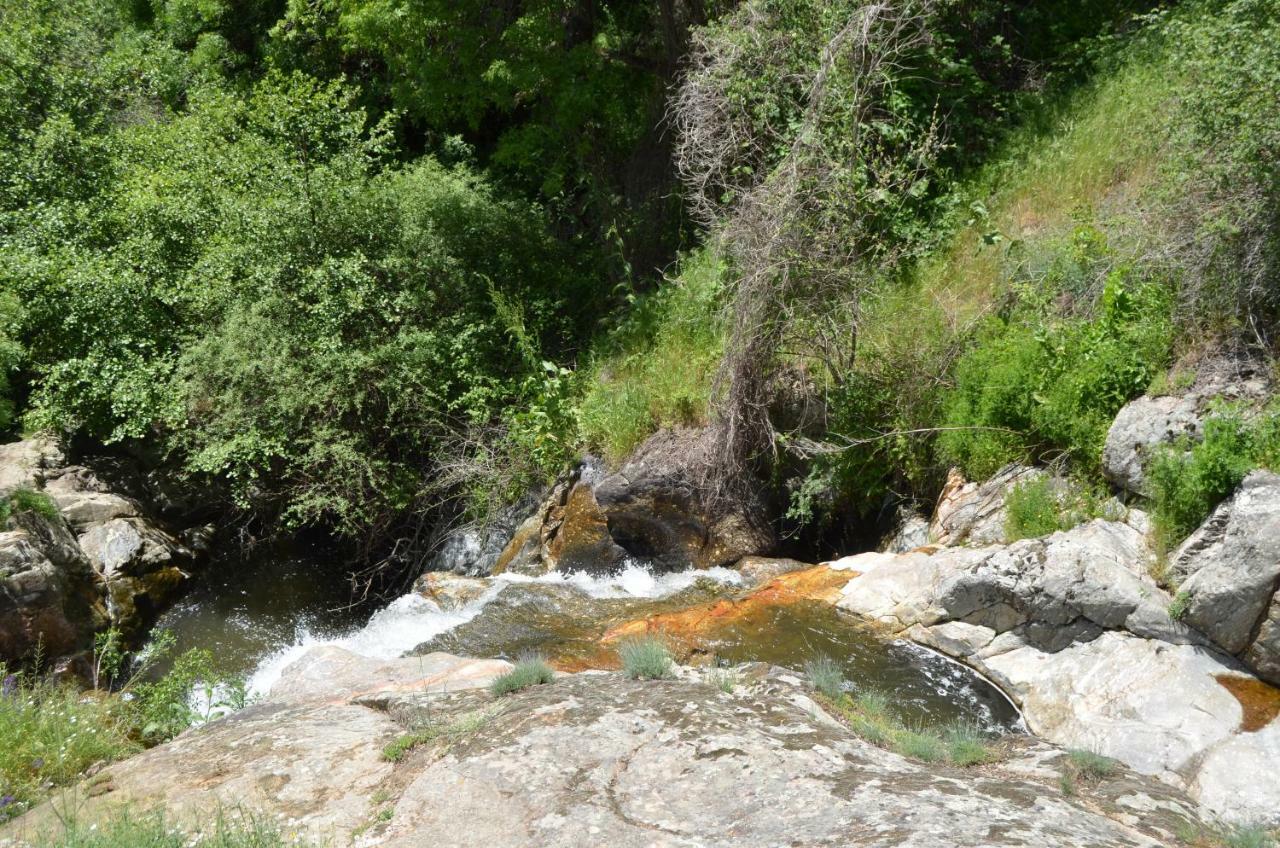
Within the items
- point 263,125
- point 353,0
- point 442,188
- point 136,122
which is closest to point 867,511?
point 442,188

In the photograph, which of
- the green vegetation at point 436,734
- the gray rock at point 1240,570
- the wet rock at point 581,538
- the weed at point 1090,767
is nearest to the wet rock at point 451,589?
the wet rock at point 581,538

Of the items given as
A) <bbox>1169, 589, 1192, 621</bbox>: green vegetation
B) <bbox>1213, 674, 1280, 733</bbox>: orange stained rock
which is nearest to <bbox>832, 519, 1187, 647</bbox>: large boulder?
<bbox>1169, 589, 1192, 621</bbox>: green vegetation

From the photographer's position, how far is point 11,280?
35.2 ft

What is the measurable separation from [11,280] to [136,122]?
5483 mm

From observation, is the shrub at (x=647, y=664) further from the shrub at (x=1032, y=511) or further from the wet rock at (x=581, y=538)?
the wet rock at (x=581, y=538)

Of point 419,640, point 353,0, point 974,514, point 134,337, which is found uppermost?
point 353,0

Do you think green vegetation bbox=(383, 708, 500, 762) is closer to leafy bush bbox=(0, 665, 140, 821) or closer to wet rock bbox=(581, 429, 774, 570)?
leafy bush bbox=(0, 665, 140, 821)

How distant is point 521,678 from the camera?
5.54 m

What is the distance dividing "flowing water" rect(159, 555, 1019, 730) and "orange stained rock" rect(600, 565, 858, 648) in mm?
131

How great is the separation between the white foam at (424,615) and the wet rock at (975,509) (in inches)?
79.9

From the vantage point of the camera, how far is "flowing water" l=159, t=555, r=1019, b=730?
6.78 meters

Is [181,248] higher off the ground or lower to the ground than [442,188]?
lower

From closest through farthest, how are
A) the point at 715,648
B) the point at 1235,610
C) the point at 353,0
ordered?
1. the point at 1235,610
2. the point at 715,648
3. the point at 353,0

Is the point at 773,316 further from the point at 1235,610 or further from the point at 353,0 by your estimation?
the point at 353,0
